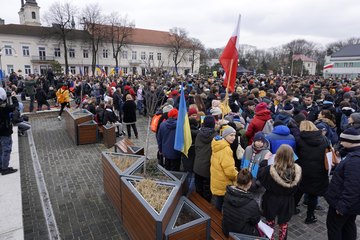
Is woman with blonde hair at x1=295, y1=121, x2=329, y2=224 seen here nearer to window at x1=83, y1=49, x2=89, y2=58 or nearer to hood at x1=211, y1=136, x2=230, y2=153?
hood at x1=211, y1=136, x2=230, y2=153

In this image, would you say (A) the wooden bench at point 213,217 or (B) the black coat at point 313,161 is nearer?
(A) the wooden bench at point 213,217

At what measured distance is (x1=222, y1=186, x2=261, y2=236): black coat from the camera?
326 centimetres

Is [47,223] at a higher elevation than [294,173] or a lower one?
lower

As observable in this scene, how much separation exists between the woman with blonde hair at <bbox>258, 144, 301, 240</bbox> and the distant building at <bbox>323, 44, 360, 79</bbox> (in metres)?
70.6

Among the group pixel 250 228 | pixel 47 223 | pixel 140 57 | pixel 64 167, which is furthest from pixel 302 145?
pixel 140 57

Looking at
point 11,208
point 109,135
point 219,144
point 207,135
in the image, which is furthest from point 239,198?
point 109,135

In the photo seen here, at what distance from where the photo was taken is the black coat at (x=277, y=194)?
356cm

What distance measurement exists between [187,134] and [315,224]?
9.47 feet

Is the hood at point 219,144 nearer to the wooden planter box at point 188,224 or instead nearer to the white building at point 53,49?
the wooden planter box at point 188,224

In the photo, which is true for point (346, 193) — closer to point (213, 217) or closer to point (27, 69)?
point (213, 217)

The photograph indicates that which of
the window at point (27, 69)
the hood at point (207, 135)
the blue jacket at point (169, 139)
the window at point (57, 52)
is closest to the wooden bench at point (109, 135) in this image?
the blue jacket at point (169, 139)

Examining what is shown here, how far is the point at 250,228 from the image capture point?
10.9 feet

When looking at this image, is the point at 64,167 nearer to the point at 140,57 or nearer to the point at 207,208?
the point at 207,208

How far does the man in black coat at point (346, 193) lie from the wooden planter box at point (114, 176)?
129 inches
